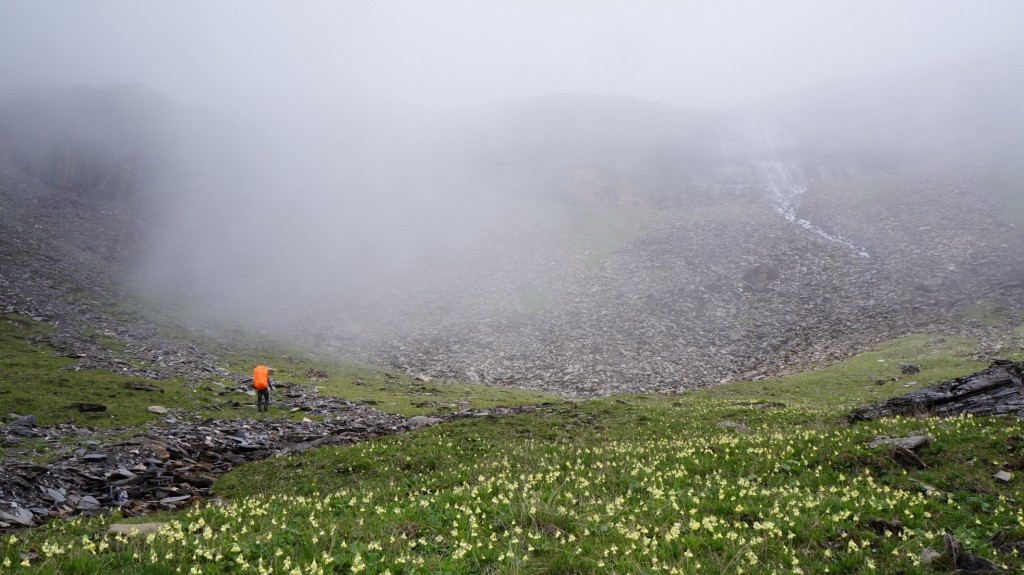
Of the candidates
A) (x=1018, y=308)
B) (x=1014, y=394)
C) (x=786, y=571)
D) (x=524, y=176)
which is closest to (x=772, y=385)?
(x=1014, y=394)

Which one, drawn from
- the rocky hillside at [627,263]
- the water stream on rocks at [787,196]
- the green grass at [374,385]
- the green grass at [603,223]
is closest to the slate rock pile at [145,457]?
the green grass at [374,385]

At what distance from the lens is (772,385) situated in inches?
1620

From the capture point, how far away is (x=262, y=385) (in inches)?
1190

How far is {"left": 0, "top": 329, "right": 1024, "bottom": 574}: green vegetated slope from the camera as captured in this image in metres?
7.54

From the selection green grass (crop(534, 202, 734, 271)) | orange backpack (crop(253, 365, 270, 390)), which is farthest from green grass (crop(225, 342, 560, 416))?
green grass (crop(534, 202, 734, 271))

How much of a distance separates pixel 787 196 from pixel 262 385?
10922 centimetres

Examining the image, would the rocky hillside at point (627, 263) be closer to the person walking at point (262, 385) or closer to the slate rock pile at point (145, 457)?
the person walking at point (262, 385)

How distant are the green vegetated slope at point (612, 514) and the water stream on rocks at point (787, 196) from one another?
241ft

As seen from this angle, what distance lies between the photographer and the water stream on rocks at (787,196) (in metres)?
79.4

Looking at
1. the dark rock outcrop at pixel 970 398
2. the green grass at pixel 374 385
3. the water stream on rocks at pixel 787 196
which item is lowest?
the green grass at pixel 374 385

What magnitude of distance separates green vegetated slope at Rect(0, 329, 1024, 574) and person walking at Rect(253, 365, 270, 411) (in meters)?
12.1

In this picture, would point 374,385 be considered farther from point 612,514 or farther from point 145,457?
point 612,514

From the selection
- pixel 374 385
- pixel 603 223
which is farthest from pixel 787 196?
pixel 374 385

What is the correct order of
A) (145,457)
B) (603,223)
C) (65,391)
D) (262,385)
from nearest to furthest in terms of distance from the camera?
1. (145,457)
2. (65,391)
3. (262,385)
4. (603,223)
